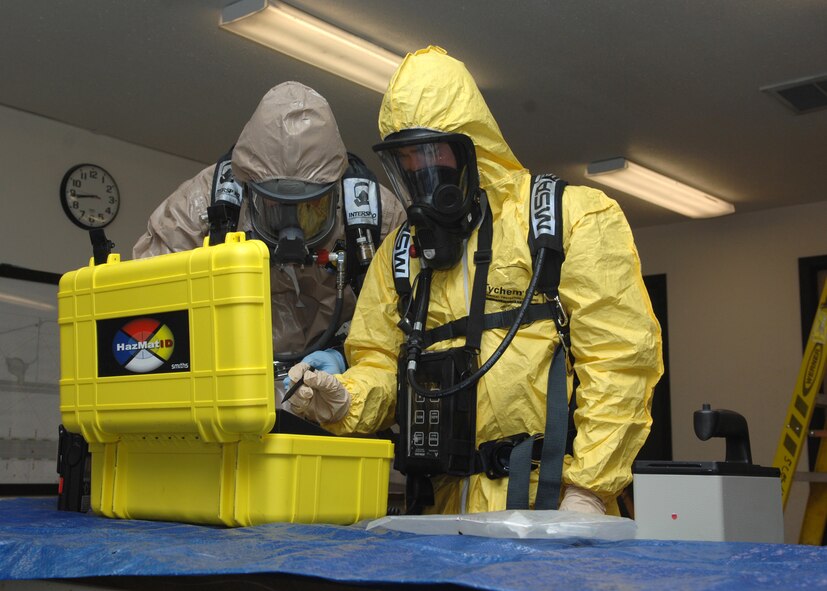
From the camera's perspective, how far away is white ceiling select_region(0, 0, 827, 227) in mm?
3854

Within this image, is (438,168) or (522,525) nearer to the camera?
(522,525)

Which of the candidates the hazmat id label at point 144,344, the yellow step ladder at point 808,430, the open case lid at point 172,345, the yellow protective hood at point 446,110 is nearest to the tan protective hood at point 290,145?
the yellow protective hood at point 446,110

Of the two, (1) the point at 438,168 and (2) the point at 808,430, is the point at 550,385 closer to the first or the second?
(1) the point at 438,168

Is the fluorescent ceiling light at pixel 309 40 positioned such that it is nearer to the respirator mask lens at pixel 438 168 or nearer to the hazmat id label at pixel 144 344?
the respirator mask lens at pixel 438 168

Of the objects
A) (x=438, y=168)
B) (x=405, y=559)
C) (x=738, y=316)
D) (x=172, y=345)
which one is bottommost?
(x=405, y=559)

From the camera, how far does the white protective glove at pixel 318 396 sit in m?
1.87

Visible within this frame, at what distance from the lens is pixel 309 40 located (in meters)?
4.02

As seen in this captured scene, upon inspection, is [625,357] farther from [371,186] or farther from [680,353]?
[680,353]

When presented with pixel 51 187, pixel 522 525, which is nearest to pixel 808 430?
pixel 522 525

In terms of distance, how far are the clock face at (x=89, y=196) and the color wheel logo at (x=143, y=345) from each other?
3785 mm

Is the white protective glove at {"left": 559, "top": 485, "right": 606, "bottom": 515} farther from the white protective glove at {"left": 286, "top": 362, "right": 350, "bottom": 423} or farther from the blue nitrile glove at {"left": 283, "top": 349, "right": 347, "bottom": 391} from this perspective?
the blue nitrile glove at {"left": 283, "top": 349, "right": 347, "bottom": 391}

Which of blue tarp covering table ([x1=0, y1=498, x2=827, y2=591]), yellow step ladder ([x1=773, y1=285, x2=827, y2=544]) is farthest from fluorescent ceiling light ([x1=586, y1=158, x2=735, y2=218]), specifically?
blue tarp covering table ([x1=0, y1=498, x2=827, y2=591])

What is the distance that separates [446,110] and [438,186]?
0.59 feet

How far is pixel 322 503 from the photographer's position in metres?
1.78
